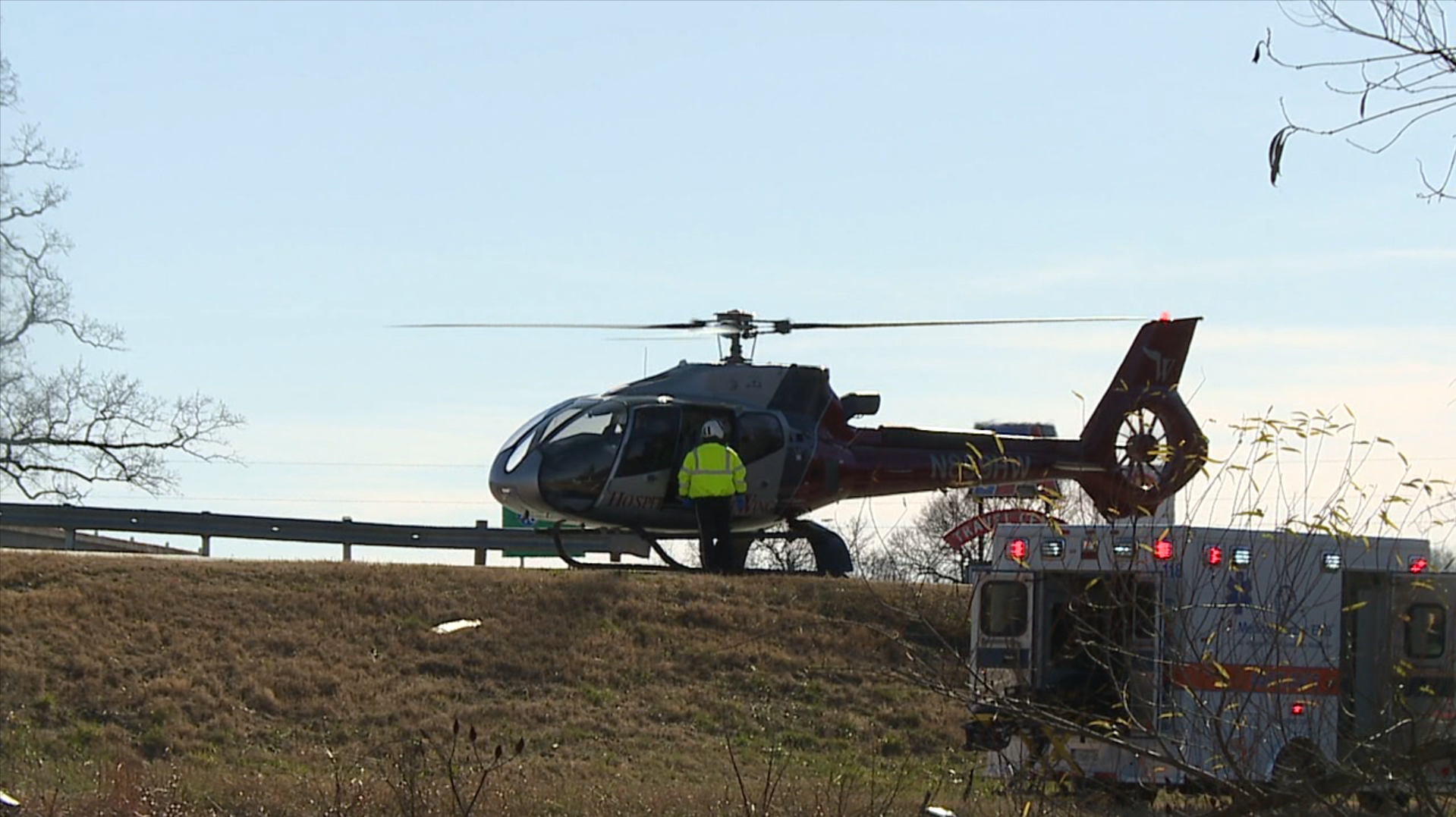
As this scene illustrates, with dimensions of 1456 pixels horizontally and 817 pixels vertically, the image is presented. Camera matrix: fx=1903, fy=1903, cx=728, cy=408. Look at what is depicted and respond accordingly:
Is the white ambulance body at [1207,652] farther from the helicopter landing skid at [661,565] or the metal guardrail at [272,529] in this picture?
the metal guardrail at [272,529]

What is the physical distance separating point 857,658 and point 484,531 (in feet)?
26.7

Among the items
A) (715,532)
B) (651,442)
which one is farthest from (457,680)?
(715,532)

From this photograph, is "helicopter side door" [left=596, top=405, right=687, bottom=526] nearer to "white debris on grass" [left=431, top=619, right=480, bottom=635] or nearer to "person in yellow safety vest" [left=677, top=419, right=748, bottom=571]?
"person in yellow safety vest" [left=677, top=419, right=748, bottom=571]

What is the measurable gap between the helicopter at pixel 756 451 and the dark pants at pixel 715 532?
0.07 metres

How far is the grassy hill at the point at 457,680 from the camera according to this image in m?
17.7

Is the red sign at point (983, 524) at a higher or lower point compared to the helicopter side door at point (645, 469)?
lower

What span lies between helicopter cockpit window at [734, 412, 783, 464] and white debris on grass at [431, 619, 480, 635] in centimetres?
491

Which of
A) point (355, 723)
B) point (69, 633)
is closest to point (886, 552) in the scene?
point (355, 723)

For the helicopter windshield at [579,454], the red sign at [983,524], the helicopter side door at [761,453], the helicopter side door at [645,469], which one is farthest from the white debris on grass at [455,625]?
the red sign at [983,524]

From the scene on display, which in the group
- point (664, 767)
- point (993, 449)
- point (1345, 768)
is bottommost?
point (664, 767)

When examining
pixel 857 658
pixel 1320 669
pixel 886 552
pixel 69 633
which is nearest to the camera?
pixel 1320 669

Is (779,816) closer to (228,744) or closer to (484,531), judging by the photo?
(228,744)

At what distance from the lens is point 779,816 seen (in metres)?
10.9

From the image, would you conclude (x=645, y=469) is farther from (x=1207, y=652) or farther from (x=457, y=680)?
(x=1207, y=652)
